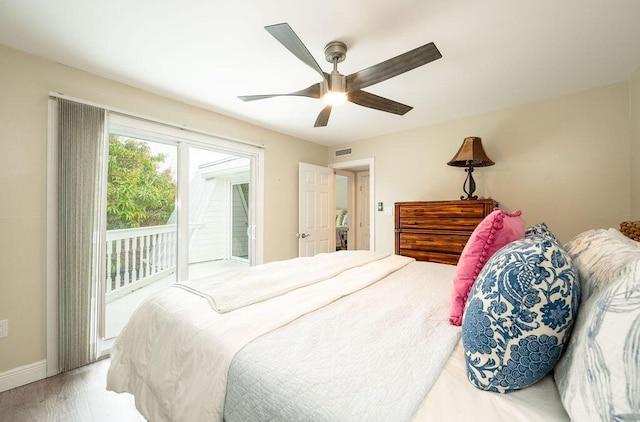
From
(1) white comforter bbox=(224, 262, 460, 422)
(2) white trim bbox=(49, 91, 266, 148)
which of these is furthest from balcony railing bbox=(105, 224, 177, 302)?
(1) white comforter bbox=(224, 262, 460, 422)

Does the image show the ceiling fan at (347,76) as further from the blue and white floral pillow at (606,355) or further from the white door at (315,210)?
the white door at (315,210)

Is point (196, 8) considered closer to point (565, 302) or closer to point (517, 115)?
point (565, 302)

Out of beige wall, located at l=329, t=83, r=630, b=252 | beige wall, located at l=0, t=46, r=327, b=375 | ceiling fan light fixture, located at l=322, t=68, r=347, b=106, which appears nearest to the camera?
ceiling fan light fixture, located at l=322, t=68, r=347, b=106

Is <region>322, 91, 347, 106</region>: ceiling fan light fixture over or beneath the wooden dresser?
over

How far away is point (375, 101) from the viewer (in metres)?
1.99

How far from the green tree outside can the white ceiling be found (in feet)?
2.13

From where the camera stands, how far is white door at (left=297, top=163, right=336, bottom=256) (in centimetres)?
400

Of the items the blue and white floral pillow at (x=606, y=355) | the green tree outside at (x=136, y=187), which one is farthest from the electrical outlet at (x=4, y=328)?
the blue and white floral pillow at (x=606, y=355)

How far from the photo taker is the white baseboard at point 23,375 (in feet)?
5.95

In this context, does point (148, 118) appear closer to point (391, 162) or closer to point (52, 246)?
point (52, 246)

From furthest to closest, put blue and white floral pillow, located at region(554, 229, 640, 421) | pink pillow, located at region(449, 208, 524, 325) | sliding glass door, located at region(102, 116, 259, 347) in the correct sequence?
sliding glass door, located at region(102, 116, 259, 347), pink pillow, located at region(449, 208, 524, 325), blue and white floral pillow, located at region(554, 229, 640, 421)

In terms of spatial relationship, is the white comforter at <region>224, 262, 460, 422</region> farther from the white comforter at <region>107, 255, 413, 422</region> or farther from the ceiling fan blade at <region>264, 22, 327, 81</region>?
the ceiling fan blade at <region>264, 22, 327, 81</region>

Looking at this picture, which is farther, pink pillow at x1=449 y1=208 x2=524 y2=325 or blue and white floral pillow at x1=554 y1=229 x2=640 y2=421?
pink pillow at x1=449 y1=208 x2=524 y2=325

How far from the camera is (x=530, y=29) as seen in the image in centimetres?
168
